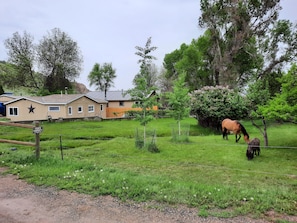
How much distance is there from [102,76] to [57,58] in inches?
425

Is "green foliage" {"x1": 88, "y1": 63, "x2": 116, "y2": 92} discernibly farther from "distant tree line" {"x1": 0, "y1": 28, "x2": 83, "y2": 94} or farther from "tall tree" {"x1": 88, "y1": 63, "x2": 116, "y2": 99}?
"distant tree line" {"x1": 0, "y1": 28, "x2": 83, "y2": 94}

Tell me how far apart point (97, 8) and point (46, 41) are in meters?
26.9

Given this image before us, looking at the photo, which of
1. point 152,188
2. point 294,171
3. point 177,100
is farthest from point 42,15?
point 294,171

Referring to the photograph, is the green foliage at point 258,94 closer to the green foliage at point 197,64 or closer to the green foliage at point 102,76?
the green foliage at point 197,64

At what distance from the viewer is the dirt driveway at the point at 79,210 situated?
362 centimetres

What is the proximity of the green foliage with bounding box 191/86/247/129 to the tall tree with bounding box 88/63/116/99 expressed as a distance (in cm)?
3263

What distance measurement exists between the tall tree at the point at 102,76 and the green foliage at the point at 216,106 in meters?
32.6

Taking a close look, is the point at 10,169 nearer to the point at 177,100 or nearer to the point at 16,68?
the point at 177,100

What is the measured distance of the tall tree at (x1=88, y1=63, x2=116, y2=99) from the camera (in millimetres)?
49562

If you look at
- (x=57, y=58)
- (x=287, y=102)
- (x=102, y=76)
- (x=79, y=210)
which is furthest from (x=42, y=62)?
(x=79, y=210)

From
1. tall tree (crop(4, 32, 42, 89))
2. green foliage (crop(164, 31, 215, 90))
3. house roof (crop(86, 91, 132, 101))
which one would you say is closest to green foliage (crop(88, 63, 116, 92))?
house roof (crop(86, 91, 132, 101))

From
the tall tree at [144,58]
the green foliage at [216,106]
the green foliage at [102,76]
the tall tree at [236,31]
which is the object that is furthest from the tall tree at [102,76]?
the tall tree at [144,58]

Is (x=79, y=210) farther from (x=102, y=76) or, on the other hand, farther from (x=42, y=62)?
(x=102, y=76)

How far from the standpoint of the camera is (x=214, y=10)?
2978 centimetres
